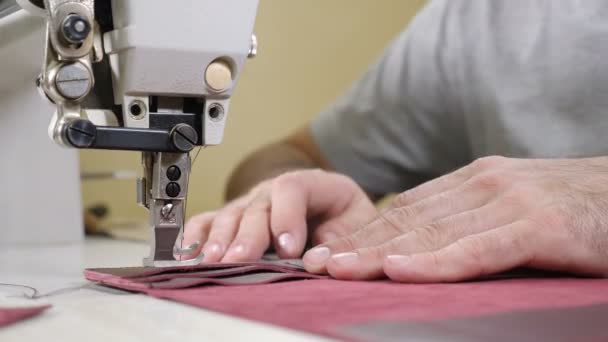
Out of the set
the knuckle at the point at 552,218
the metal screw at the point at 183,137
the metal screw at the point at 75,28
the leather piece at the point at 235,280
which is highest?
the metal screw at the point at 75,28

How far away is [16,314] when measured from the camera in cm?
60

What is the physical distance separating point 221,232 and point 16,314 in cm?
47

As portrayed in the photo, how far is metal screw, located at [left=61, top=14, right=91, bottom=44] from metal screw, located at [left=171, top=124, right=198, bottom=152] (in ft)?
0.41

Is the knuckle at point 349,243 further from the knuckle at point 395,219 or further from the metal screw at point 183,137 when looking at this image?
the metal screw at point 183,137

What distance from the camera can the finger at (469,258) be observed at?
74cm

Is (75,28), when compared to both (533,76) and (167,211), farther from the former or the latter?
(533,76)

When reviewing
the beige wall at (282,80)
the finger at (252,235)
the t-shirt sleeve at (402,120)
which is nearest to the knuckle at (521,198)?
the finger at (252,235)

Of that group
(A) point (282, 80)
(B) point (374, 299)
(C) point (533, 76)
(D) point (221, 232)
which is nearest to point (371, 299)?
(B) point (374, 299)

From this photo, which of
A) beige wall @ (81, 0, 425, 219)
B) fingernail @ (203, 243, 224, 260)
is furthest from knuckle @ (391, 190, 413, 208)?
beige wall @ (81, 0, 425, 219)

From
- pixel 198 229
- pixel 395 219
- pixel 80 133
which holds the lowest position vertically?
pixel 198 229

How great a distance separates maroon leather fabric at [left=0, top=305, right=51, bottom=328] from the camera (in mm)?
585

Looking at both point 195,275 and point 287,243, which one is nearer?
point 195,275

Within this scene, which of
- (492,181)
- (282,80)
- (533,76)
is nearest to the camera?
(492,181)

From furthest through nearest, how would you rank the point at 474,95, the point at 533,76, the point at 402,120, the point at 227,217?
the point at 402,120
the point at 474,95
the point at 533,76
the point at 227,217
